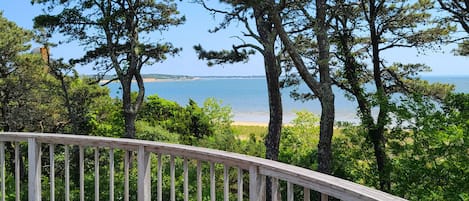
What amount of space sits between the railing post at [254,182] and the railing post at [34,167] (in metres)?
1.61

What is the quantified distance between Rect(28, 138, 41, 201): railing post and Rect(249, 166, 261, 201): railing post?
5.29ft

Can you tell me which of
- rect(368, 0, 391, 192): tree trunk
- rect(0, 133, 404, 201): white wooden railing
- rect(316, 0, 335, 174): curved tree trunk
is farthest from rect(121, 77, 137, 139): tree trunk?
rect(0, 133, 404, 201): white wooden railing

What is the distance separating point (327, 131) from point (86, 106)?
7.31 metres

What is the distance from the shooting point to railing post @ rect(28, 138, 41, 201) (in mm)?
2756

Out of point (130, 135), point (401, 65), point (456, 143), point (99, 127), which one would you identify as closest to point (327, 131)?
point (401, 65)

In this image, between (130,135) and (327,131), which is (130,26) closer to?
(130,135)

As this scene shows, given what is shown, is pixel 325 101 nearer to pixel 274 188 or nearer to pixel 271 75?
pixel 271 75

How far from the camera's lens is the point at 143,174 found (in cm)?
239

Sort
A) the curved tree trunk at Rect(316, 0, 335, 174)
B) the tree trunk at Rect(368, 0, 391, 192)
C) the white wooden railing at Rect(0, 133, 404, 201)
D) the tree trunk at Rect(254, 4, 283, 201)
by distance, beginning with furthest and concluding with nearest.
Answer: the tree trunk at Rect(254, 4, 283, 201) → the curved tree trunk at Rect(316, 0, 335, 174) → the tree trunk at Rect(368, 0, 391, 192) → the white wooden railing at Rect(0, 133, 404, 201)

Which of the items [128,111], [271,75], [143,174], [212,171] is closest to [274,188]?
[212,171]

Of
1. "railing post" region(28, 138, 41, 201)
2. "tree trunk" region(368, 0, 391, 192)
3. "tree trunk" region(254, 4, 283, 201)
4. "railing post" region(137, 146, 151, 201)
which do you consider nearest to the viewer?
"railing post" region(137, 146, 151, 201)

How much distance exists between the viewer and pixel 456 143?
4480 millimetres

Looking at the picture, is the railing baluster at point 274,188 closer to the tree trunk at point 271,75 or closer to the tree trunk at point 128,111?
the tree trunk at point 271,75

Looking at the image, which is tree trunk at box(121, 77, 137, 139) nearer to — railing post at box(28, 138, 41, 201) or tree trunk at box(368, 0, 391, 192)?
tree trunk at box(368, 0, 391, 192)
